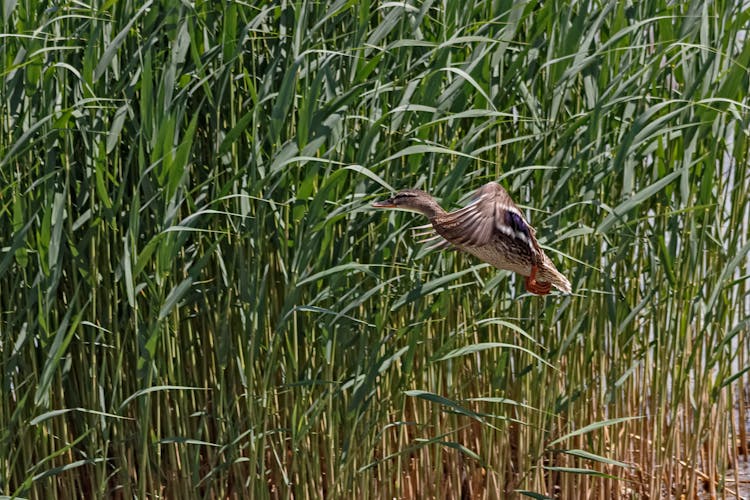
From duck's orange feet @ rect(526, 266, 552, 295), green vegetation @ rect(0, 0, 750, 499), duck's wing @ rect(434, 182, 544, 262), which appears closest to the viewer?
duck's wing @ rect(434, 182, 544, 262)

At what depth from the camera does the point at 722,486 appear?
4102 millimetres

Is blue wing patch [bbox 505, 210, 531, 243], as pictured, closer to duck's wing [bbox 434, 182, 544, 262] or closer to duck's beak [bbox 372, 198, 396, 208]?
duck's wing [bbox 434, 182, 544, 262]

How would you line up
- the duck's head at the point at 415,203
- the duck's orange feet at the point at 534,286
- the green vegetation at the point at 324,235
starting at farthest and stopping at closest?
the green vegetation at the point at 324,235 < the duck's orange feet at the point at 534,286 < the duck's head at the point at 415,203

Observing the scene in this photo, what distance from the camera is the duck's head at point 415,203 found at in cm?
293

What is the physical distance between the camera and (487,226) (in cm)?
281

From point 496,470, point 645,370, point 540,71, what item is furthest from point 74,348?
point 645,370

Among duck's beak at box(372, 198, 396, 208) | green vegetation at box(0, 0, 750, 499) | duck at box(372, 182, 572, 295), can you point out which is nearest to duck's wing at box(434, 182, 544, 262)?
duck at box(372, 182, 572, 295)

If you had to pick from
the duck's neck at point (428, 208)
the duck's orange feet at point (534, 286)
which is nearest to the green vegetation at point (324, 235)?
the duck's orange feet at point (534, 286)

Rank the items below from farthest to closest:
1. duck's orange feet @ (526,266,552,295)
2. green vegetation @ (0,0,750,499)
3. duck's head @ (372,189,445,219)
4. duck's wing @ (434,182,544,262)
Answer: green vegetation @ (0,0,750,499), duck's orange feet @ (526,266,552,295), duck's head @ (372,189,445,219), duck's wing @ (434,182,544,262)

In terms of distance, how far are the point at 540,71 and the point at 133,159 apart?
1180 mm

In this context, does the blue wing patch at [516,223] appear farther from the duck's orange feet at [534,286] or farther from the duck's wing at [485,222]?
the duck's orange feet at [534,286]

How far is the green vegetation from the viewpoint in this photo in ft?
10.4

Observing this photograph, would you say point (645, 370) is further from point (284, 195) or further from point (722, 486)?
point (284, 195)

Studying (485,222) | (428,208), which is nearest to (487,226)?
(485,222)
